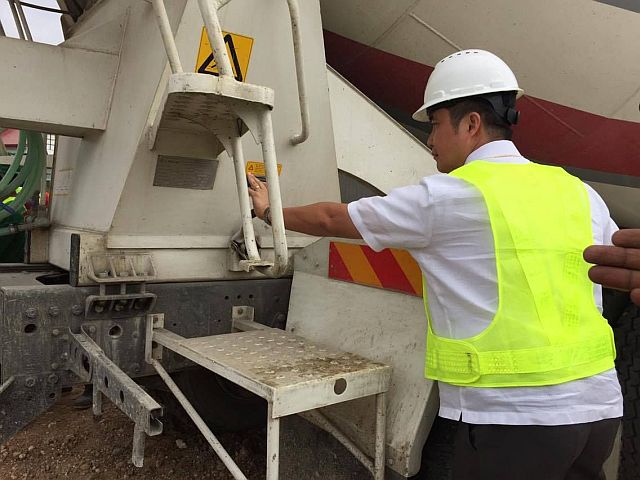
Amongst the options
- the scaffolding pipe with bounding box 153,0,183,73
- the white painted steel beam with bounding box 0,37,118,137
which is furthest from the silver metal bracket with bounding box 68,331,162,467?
the scaffolding pipe with bounding box 153,0,183,73

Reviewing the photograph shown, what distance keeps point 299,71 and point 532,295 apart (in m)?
1.14

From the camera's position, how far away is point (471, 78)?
5.15 feet

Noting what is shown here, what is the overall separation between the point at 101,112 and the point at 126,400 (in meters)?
1.11

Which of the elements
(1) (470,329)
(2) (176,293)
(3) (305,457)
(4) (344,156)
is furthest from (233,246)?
(1) (470,329)

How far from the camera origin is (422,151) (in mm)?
2527

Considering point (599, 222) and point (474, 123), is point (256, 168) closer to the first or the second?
point (474, 123)

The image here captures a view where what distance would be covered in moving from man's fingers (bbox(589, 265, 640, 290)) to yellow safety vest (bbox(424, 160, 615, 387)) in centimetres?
12

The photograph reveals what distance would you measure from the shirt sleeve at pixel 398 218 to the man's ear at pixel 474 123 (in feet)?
0.90

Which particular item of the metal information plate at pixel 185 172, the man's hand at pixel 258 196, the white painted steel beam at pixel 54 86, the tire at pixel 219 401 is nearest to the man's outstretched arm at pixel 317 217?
the man's hand at pixel 258 196

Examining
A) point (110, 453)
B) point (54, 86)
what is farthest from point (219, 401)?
point (54, 86)

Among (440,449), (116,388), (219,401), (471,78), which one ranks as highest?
(471,78)

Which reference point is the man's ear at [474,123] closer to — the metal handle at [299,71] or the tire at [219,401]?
the metal handle at [299,71]

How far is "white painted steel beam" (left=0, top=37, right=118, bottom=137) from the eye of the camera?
6.59ft

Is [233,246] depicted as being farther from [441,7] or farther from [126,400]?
[441,7]
